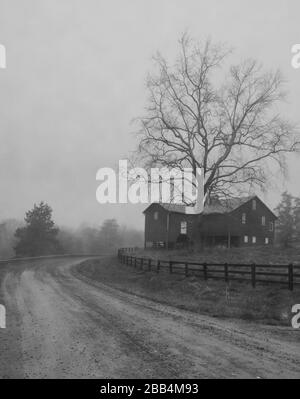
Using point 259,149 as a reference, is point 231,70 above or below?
above

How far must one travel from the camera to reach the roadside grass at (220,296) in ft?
48.2

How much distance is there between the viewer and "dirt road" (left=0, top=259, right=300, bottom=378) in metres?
8.01

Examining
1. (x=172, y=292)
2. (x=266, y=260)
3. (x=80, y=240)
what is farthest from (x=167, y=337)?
(x=80, y=240)

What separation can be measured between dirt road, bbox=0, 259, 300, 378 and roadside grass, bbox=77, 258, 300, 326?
3.92 feet

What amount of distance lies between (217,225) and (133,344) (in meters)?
52.0

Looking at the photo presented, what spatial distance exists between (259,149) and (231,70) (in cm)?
687

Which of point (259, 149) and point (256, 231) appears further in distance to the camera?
point (256, 231)

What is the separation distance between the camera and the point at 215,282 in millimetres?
20344

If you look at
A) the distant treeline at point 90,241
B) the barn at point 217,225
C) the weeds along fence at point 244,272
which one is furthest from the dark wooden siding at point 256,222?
the distant treeline at point 90,241

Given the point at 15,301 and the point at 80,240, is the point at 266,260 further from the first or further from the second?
the point at 80,240

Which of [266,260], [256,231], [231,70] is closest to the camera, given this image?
[266,260]

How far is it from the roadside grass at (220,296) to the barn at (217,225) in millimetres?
36017

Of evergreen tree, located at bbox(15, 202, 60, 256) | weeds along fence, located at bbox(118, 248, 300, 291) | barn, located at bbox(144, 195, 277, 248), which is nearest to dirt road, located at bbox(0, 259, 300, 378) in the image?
weeds along fence, located at bbox(118, 248, 300, 291)

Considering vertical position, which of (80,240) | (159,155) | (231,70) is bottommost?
(80,240)
